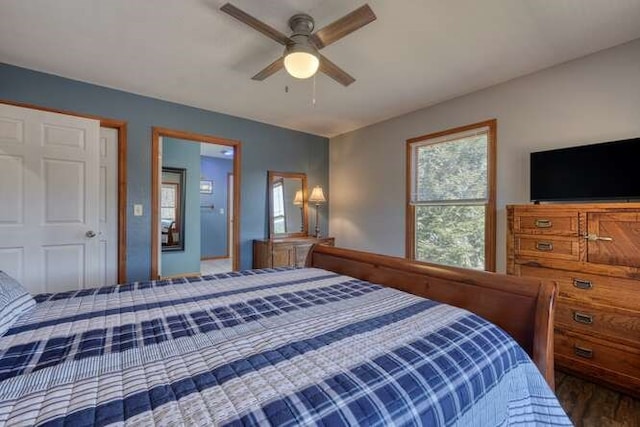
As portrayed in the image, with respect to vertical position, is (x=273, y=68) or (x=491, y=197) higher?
(x=273, y=68)

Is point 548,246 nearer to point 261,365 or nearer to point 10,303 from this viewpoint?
point 261,365

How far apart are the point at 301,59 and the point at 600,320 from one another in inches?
98.1

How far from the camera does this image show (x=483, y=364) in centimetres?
95

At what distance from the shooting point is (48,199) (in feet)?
8.20

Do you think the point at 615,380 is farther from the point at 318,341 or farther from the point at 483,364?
the point at 318,341

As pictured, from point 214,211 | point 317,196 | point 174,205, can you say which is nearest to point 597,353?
point 317,196

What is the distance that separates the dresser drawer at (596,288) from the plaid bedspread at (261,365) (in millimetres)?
1199

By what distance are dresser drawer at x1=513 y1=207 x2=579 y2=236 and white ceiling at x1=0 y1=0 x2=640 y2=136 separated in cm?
122

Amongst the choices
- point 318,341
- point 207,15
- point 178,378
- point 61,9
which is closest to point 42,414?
point 178,378

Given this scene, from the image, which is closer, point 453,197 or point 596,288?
point 596,288

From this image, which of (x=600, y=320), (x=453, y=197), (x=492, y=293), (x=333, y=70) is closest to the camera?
(x=492, y=293)

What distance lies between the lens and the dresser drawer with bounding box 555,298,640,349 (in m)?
1.75

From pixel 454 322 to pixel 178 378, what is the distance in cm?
98

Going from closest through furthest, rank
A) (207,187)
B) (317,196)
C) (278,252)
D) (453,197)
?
(453,197) → (278,252) → (317,196) → (207,187)
